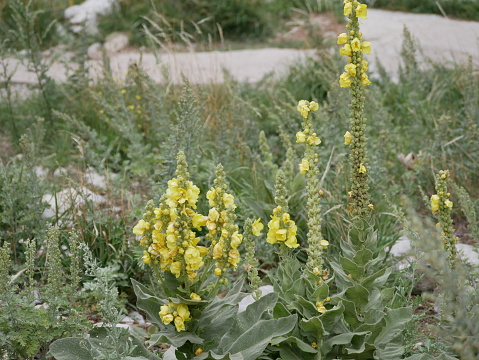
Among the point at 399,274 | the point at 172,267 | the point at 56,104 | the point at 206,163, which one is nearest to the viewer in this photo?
the point at 172,267

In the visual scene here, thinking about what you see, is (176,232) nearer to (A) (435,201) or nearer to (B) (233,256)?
(B) (233,256)

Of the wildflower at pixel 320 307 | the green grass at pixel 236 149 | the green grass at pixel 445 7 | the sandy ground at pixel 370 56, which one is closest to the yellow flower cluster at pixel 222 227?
the wildflower at pixel 320 307

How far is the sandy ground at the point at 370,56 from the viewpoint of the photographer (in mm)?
7092

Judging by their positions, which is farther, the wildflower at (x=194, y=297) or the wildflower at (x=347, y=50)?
the wildflower at (x=347, y=50)

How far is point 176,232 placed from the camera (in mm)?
2090

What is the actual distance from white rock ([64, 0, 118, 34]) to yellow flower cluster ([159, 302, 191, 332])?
7.63m

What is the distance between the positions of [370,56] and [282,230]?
5665 mm

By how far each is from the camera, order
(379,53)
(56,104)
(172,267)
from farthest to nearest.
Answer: (379,53)
(56,104)
(172,267)

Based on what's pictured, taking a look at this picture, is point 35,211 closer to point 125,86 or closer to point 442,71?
point 125,86

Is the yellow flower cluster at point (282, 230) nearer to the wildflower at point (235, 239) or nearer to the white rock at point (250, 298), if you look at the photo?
the wildflower at point (235, 239)

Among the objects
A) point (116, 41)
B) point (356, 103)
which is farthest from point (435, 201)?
point (116, 41)

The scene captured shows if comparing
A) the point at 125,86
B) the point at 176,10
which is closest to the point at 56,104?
the point at 125,86

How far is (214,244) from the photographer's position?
89.1 inches

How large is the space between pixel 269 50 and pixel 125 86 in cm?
287
